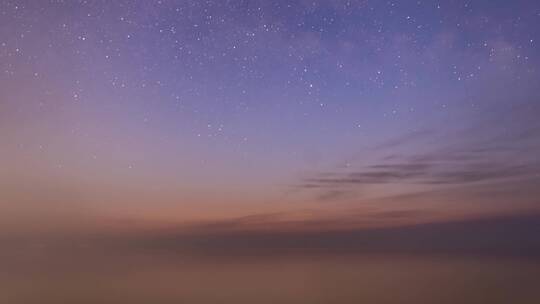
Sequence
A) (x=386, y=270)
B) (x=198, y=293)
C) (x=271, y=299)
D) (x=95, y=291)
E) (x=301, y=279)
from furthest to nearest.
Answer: (x=386, y=270), (x=301, y=279), (x=198, y=293), (x=271, y=299), (x=95, y=291)

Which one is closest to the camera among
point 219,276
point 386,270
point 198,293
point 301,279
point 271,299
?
point 271,299

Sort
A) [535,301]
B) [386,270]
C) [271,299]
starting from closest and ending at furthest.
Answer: [535,301] → [271,299] → [386,270]

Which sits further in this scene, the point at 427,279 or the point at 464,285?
the point at 427,279

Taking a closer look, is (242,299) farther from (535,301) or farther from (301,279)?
(535,301)

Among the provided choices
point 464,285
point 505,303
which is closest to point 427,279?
point 464,285

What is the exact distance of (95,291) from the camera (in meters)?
10.9

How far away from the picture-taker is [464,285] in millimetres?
12016

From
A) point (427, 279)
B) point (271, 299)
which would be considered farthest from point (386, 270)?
point (271, 299)

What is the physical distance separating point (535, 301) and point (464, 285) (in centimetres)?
307

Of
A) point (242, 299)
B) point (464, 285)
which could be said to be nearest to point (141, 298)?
point (242, 299)

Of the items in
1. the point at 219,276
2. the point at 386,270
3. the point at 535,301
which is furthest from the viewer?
the point at 386,270

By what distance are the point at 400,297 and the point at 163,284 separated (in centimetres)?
591

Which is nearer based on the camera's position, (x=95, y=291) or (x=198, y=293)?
(x=95, y=291)

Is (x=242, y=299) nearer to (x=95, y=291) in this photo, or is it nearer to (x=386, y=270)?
(x=95, y=291)
